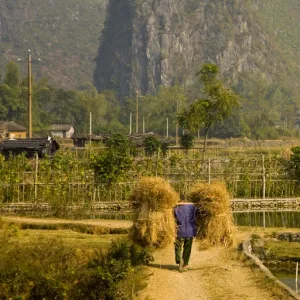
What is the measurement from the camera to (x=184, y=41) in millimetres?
155750

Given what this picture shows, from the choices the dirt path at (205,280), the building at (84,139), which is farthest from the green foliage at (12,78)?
the dirt path at (205,280)

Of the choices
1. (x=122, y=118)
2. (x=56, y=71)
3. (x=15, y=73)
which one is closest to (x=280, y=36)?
(x=56, y=71)

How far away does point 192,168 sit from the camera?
85.5ft

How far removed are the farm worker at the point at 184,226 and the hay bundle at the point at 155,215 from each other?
0.17m

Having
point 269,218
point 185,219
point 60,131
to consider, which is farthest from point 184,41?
point 185,219

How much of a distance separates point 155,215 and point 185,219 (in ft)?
2.07

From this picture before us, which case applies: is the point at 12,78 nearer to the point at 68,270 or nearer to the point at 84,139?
the point at 84,139

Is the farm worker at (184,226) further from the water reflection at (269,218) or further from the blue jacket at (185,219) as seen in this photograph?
the water reflection at (269,218)

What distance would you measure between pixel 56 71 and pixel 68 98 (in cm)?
9167

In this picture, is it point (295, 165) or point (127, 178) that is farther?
point (295, 165)

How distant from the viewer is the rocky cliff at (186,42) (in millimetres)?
154812

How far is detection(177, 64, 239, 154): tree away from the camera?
34344mm

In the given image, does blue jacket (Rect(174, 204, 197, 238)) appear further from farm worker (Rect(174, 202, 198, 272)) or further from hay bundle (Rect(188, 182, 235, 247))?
hay bundle (Rect(188, 182, 235, 247))

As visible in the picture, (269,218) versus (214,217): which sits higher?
(214,217)
